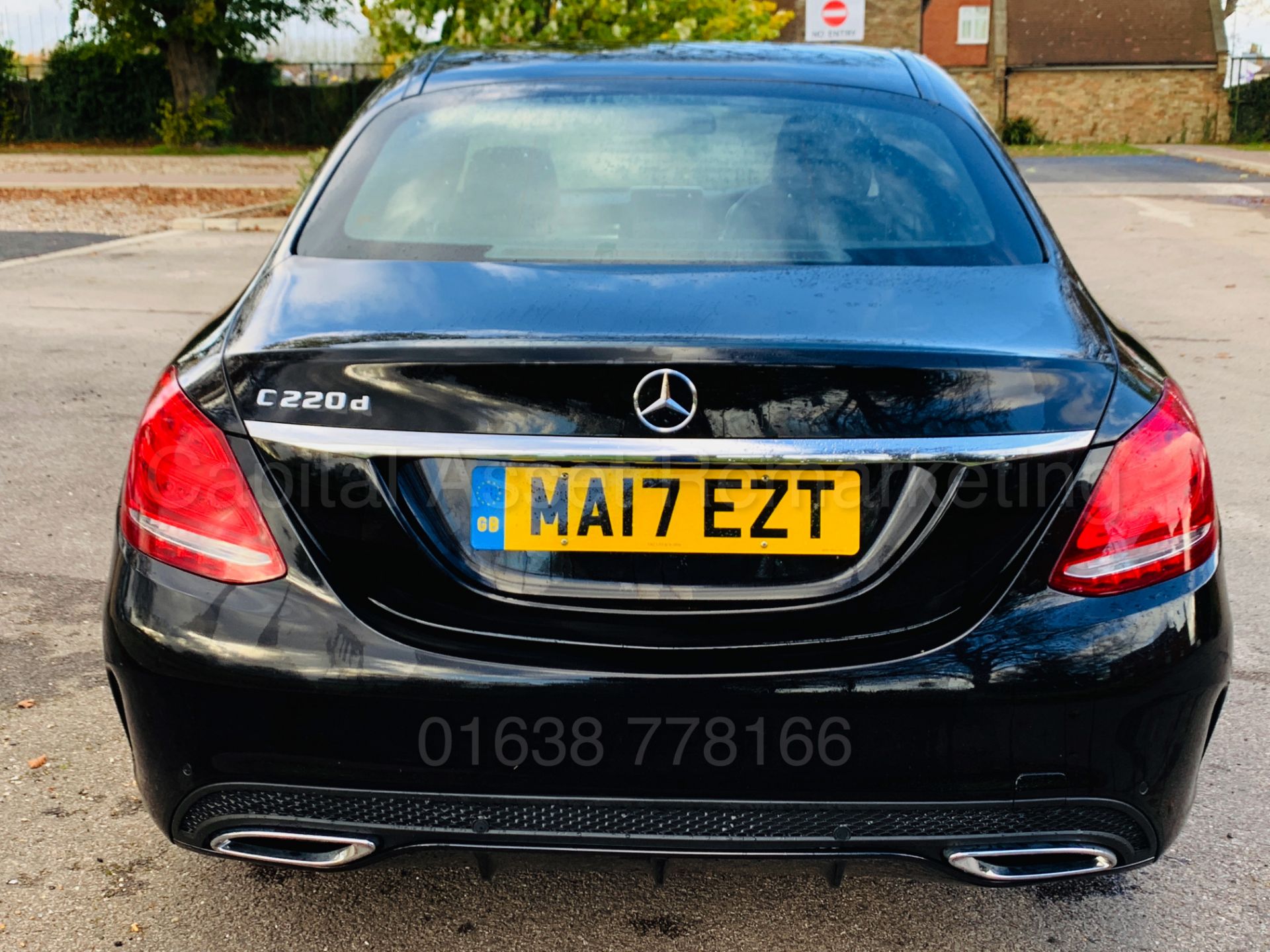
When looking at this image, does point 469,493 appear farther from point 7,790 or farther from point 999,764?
point 7,790

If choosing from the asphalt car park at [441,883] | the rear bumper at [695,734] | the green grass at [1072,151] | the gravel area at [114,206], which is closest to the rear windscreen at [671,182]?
the rear bumper at [695,734]

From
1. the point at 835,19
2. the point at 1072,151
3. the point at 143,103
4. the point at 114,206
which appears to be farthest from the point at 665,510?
the point at 143,103

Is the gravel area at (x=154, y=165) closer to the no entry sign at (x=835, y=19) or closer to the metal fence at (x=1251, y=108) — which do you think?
the no entry sign at (x=835, y=19)

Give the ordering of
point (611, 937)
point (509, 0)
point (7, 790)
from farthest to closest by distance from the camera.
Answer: point (509, 0) < point (7, 790) < point (611, 937)

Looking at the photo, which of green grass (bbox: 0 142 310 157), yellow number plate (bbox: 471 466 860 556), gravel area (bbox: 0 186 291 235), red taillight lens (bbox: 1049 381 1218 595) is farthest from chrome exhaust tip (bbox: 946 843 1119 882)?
green grass (bbox: 0 142 310 157)

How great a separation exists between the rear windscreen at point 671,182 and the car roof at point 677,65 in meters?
0.06

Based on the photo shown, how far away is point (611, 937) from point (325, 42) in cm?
4426

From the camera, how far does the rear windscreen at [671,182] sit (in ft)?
7.93

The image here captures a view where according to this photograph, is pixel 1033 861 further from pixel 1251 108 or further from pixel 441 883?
pixel 1251 108

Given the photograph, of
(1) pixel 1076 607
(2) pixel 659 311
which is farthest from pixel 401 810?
(1) pixel 1076 607

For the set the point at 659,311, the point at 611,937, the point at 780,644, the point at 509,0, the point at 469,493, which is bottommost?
the point at 611,937

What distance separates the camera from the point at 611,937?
8.02 ft

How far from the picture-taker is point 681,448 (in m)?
1.83

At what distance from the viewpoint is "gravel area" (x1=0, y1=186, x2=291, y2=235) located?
1561cm
